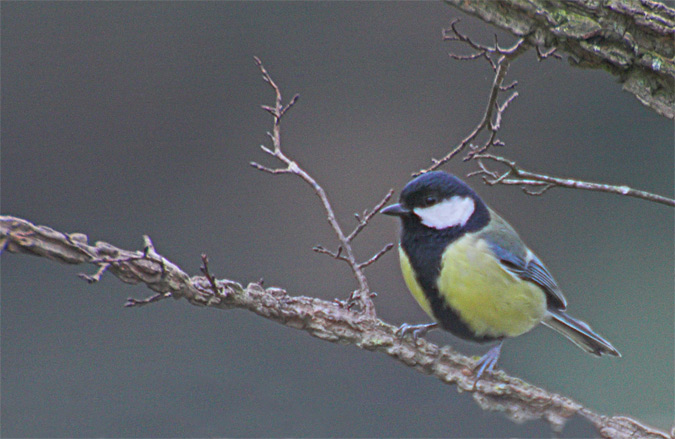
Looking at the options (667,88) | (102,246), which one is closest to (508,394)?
(667,88)

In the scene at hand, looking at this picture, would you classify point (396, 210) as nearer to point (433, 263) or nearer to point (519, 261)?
point (433, 263)

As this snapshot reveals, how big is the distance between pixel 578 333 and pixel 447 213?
1.29 ft

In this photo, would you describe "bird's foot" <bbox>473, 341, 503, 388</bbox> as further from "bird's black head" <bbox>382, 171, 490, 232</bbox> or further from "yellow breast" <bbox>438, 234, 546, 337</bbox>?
"bird's black head" <bbox>382, 171, 490, 232</bbox>

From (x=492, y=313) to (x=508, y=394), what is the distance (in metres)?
0.21

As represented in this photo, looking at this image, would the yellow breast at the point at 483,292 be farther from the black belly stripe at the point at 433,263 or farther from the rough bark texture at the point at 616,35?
the rough bark texture at the point at 616,35

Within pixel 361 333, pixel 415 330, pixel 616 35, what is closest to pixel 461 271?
pixel 415 330

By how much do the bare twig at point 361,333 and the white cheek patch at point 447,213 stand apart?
252 mm

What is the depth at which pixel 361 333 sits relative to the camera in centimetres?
96

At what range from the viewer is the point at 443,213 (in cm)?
116

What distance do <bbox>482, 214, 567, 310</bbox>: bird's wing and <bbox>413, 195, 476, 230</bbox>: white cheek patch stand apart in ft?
0.25

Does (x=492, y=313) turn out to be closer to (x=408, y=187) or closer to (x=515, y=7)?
(x=408, y=187)

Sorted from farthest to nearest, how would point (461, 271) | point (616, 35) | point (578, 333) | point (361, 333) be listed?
point (578, 333) < point (461, 271) < point (361, 333) < point (616, 35)

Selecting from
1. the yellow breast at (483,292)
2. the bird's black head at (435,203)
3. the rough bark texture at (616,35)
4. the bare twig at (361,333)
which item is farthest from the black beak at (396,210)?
the rough bark texture at (616,35)

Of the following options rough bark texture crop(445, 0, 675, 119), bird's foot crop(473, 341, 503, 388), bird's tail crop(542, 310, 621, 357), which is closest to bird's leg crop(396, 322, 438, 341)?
bird's foot crop(473, 341, 503, 388)
